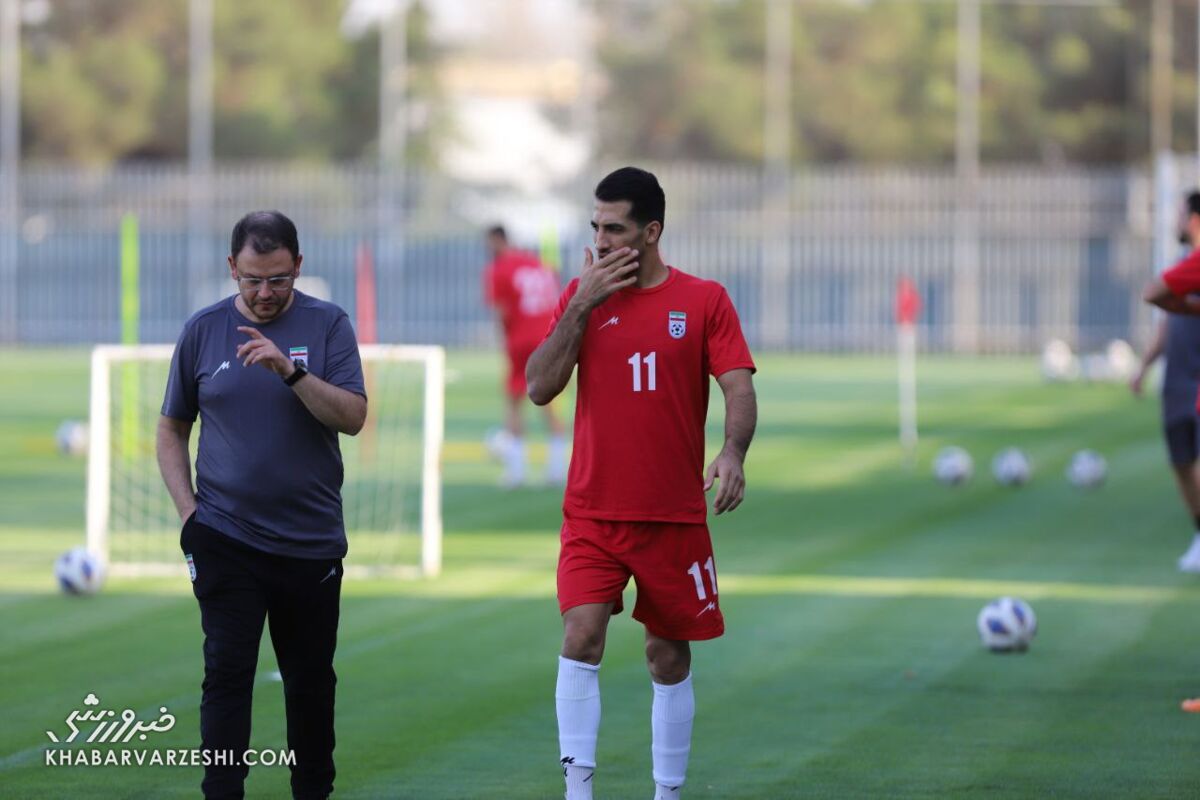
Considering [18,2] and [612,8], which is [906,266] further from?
[18,2]

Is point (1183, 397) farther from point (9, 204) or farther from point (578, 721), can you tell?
point (9, 204)

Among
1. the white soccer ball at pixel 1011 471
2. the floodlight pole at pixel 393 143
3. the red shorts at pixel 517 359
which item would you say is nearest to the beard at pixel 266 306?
the red shorts at pixel 517 359

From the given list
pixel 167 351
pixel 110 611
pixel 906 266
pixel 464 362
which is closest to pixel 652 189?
pixel 110 611

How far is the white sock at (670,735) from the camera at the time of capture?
736 cm

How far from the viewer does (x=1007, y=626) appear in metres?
11.2

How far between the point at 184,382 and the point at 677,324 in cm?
163

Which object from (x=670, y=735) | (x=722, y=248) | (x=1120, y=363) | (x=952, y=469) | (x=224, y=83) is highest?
(x=224, y=83)

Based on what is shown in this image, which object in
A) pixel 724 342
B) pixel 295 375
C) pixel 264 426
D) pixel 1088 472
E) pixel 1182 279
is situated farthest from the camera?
pixel 1088 472

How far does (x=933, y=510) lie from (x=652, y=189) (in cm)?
1165

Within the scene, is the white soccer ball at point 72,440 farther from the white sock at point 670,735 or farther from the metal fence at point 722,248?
the metal fence at point 722,248

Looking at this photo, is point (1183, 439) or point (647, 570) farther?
point (1183, 439)

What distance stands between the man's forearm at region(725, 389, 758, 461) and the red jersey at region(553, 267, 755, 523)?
10 cm

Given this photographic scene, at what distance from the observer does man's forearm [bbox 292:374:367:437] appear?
691 cm

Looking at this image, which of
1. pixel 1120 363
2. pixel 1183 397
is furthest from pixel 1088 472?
pixel 1120 363
